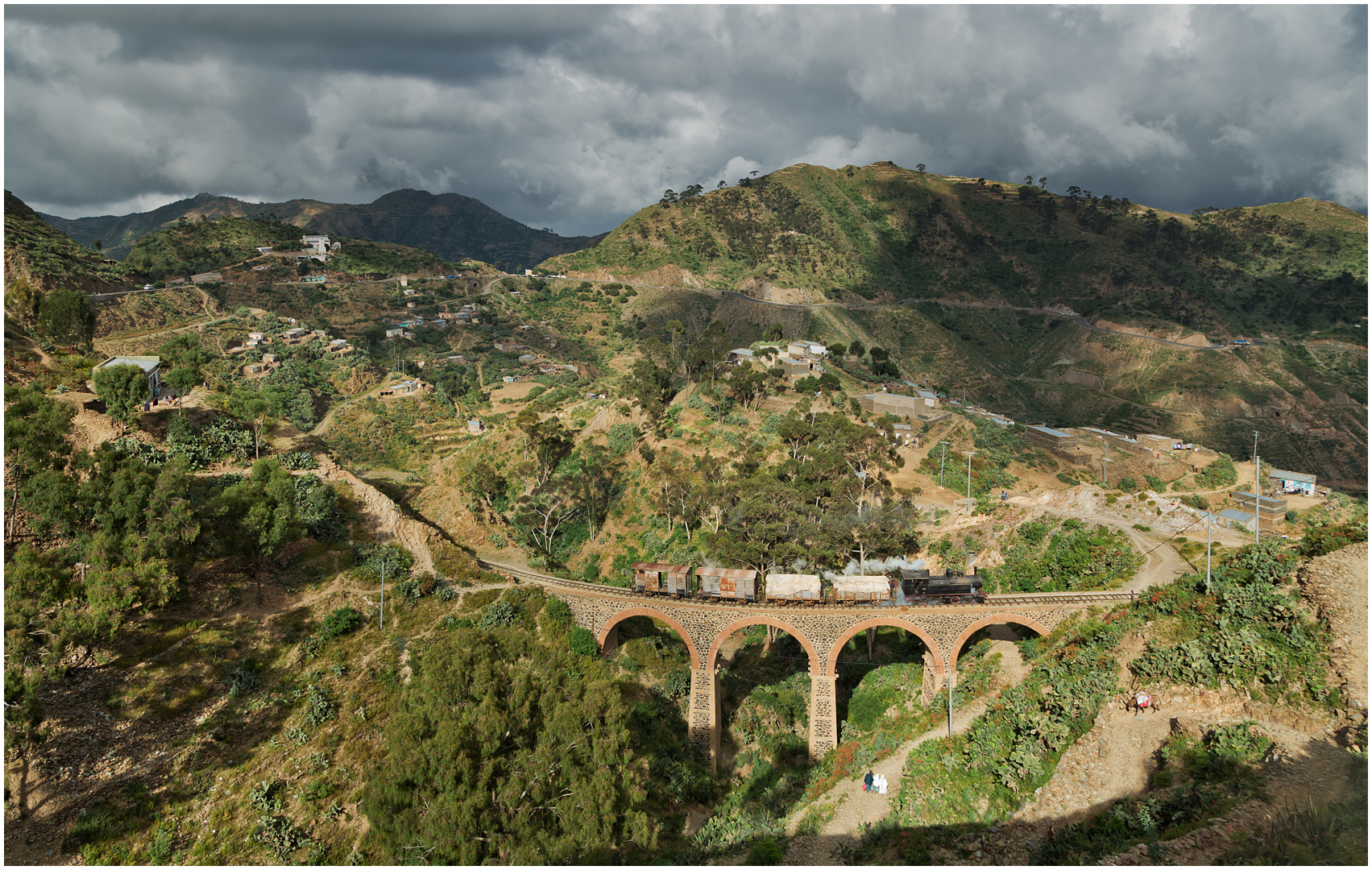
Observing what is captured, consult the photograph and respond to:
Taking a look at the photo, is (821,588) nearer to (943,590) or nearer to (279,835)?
(943,590)

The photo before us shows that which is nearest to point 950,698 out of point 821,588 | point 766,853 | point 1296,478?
point 821,588

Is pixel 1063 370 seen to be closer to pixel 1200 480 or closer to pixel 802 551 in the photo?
pixel 1200 480

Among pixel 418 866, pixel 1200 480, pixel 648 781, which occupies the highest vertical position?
pixel 1200 480

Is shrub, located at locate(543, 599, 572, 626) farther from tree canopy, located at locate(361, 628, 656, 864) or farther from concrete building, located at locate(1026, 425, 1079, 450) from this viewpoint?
concrete building, located at locate(1026, 425, 1079, 450)

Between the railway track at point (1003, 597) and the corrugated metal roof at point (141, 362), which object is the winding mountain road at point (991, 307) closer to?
the railway track at point (1003, 597)

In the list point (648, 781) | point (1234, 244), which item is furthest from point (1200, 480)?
point (1234, 244)

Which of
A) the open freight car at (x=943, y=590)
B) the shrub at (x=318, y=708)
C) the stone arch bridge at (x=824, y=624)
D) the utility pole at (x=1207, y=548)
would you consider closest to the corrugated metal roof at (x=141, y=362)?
the shrub at (x=318, y=708)
